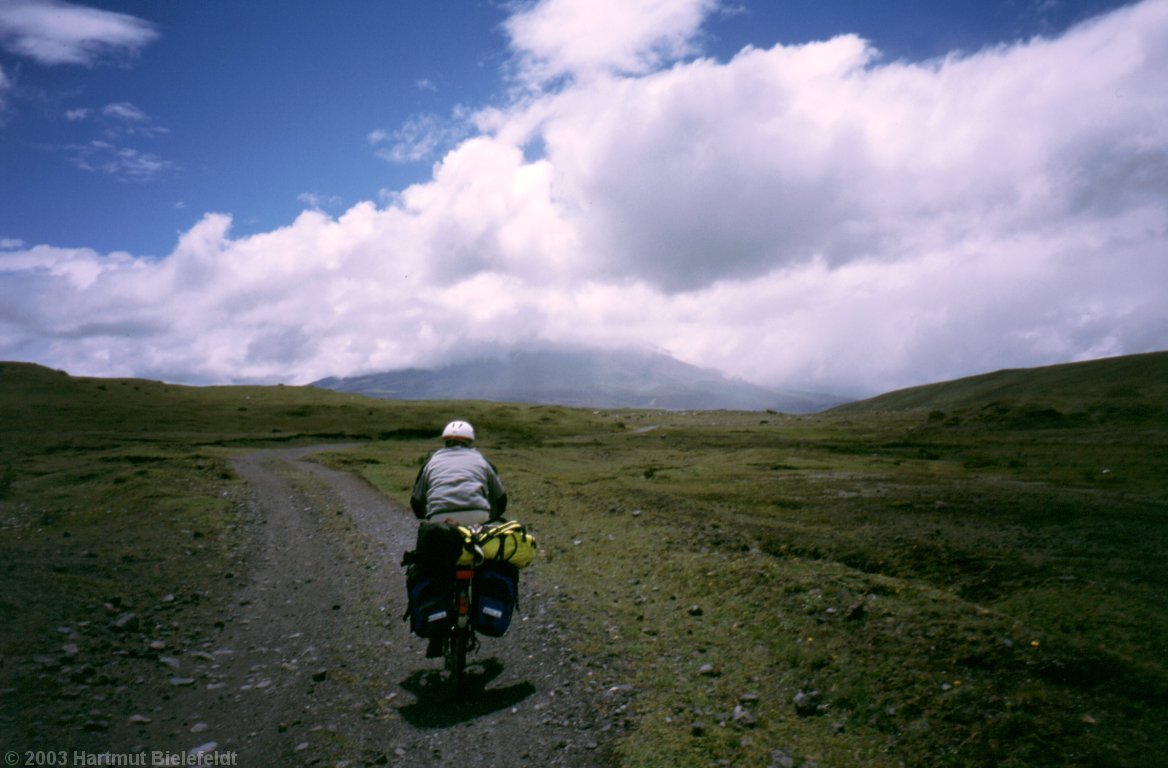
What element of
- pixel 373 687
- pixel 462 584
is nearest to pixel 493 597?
pixel 462 584

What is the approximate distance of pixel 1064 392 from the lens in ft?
290

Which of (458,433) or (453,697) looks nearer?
(453,697)

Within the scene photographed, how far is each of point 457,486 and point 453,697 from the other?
8.63ft

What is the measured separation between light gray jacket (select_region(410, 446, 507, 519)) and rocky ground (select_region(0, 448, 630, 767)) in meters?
2.12

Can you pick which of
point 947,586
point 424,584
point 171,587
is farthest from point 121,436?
point 947,586

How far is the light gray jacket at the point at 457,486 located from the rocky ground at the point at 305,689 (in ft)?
6.96

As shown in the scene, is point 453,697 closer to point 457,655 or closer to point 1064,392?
point 457,655

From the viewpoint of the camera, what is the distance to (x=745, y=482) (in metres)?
27.1

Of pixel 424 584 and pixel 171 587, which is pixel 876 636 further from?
pixel 171 587

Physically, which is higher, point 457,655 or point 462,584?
point 462,584

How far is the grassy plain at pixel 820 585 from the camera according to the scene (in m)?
6.13

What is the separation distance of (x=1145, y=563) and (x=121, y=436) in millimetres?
66413

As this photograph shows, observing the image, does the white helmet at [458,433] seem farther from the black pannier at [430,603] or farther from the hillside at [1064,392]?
the hillside at [1064,392]

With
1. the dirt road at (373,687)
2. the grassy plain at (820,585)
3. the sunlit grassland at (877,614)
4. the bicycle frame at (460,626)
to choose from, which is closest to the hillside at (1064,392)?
the grassy plain at (820,585)
